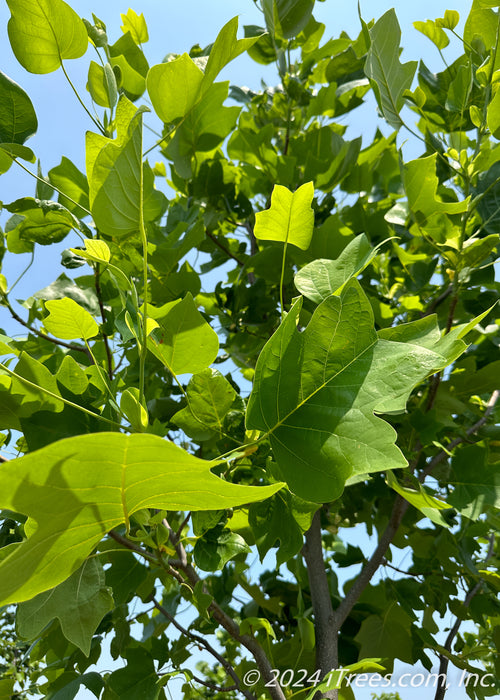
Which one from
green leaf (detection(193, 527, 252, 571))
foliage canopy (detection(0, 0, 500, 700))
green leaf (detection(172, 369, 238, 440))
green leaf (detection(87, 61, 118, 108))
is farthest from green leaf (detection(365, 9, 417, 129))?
green leaf (detection(193, 527, 252, 571))

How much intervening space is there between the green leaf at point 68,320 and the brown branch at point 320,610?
61 centimetres

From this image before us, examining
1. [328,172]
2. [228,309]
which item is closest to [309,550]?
[228,309]

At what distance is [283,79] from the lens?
1.28 m

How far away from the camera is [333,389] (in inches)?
17.6

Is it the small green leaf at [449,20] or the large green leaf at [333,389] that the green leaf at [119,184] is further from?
the small green leaf at [449,20]

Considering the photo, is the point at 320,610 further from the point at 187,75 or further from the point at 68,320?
the point at 187,75

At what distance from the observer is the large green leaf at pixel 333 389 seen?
427 millimetres

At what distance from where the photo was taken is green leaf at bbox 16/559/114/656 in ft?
1.78

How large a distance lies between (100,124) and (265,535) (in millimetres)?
491

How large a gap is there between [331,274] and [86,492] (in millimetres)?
331

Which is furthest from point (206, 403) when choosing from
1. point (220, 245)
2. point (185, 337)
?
point (220, 245)

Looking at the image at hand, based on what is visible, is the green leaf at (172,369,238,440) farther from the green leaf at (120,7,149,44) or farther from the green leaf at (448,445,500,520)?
the green leaf at (120,7,149,44)

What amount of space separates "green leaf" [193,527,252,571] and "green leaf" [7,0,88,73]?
A: 526mm

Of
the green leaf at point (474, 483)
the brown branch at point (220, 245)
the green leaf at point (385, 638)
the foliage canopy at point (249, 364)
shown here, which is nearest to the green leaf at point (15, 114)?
the foliage canopy at point (249, 364)
